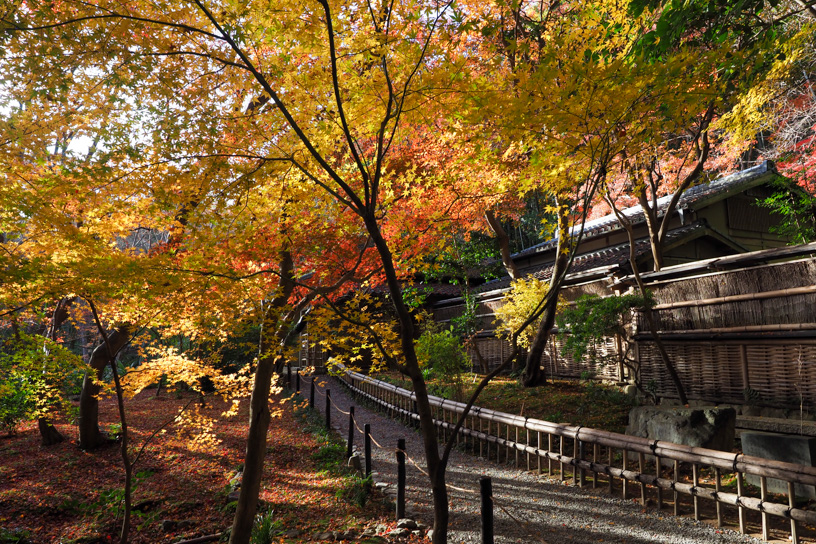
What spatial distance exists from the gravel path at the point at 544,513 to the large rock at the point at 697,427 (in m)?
1.14

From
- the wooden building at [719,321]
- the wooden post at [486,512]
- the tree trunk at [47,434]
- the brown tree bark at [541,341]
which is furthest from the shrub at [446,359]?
the tree trunk at [47,434]

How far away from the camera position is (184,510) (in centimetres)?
845

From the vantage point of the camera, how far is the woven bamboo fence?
4.07m

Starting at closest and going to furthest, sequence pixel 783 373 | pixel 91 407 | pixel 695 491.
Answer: pixel 695 491, pixel 783 373, pixel 91 407

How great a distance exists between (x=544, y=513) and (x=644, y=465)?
1315 millimetres

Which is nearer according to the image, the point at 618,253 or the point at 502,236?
the point at 502,236

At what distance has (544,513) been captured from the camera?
544cm

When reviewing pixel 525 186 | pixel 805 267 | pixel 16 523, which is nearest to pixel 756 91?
pixel 805 267

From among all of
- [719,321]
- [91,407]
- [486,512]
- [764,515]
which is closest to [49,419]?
[91,407]

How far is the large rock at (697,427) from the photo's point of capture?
5984mm

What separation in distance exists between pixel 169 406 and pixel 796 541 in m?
20.4

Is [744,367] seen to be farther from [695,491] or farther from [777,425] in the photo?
[695,491]

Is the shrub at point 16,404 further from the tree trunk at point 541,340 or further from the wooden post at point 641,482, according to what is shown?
the wooden post at point 641,482

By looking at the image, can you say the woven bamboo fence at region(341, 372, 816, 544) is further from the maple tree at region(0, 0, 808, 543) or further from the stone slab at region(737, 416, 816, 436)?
the maple tree at region(0, 0, 808, 543)
